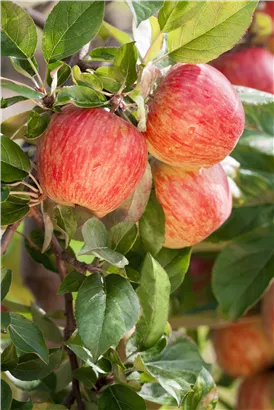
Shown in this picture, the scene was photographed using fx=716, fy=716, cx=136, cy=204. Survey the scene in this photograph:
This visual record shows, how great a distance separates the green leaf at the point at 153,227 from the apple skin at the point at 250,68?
0.43m

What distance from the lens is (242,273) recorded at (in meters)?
0.91

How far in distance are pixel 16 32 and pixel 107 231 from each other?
0.17 m

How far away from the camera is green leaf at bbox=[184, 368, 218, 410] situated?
569 millimetres

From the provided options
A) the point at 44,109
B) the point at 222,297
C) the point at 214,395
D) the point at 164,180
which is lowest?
the point at 222,297

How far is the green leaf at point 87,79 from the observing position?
517 millimetres

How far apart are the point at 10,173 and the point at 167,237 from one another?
0.63 feet

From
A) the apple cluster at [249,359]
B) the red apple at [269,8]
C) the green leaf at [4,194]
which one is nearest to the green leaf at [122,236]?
the green leaf at [4,194]

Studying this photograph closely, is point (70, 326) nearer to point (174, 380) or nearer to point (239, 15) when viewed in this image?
point (174, 380)

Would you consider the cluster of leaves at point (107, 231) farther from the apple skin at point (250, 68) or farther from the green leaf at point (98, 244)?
the apple skin at point (250, 68)

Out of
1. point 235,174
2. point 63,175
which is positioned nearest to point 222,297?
point 235,174

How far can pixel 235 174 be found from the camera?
30.0 inches

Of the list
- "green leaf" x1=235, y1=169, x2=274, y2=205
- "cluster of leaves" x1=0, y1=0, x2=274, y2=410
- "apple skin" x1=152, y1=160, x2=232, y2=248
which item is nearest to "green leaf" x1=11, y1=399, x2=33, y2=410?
"cluster of leaves" x1=0, y1=0, x2=274, y2=410

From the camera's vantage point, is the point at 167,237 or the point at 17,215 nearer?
the point at 17,215

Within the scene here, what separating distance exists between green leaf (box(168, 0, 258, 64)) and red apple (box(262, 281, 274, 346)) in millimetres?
485
